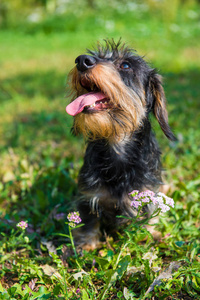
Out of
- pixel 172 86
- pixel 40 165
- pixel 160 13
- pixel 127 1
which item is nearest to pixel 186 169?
pixel 40 165

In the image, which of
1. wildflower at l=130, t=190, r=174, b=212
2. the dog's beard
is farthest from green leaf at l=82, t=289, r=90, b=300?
the dog's beard

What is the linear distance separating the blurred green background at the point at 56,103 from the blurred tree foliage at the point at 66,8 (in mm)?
3497

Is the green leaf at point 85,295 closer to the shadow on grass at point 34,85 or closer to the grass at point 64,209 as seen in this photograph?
the grass at point 64,209

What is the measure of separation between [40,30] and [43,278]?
19.7 metres

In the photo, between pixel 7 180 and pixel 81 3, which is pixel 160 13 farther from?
A: pixel 7 180

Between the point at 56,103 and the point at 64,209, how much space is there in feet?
13.7

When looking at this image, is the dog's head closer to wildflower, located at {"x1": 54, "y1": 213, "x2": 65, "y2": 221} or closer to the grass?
the grass

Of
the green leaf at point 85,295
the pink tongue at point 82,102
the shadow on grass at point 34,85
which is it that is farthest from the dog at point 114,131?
the shadow on grass at point 34,85

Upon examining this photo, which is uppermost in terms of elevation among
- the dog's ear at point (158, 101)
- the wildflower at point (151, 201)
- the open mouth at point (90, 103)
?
the open mouth at point (90, 103)

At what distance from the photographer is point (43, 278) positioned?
8.38 feet

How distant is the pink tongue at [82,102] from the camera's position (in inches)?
105

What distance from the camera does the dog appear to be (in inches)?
106

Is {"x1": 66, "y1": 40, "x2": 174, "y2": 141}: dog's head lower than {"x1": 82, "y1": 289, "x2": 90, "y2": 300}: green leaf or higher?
higher

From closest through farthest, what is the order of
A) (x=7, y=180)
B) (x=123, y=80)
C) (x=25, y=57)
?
(x=123, y=80) < (x=7, y=180) < (x=25, y=57)
